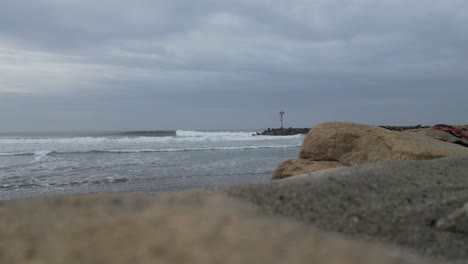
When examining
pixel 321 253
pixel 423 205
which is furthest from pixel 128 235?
pixel 423 205

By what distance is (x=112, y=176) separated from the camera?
38.2 ft

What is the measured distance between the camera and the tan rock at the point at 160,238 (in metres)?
1.47

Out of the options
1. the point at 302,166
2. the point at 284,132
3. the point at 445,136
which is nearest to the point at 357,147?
the point at 302,166

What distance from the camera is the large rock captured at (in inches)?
236

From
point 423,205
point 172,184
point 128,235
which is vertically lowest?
point 172,184

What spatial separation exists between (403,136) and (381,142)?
455 mm

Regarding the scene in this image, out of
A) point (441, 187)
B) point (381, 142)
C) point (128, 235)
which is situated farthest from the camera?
point (381, 142)

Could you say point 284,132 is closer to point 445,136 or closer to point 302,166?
point 445,136

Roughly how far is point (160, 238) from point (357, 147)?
244 inches

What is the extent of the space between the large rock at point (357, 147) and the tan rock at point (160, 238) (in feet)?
15.1

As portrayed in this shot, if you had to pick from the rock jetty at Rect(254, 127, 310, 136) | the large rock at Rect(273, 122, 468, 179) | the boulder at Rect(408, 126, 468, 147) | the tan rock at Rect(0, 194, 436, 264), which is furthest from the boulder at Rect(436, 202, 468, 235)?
the rock jetty at Rect(254, 127, 310, 136)

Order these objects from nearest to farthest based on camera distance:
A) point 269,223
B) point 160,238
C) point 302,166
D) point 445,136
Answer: point 160,238, point 269,223, point 302,166, point 445,136

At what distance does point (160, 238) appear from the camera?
1.60 m

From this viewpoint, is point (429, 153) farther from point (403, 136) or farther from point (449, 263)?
point (449, 263)
